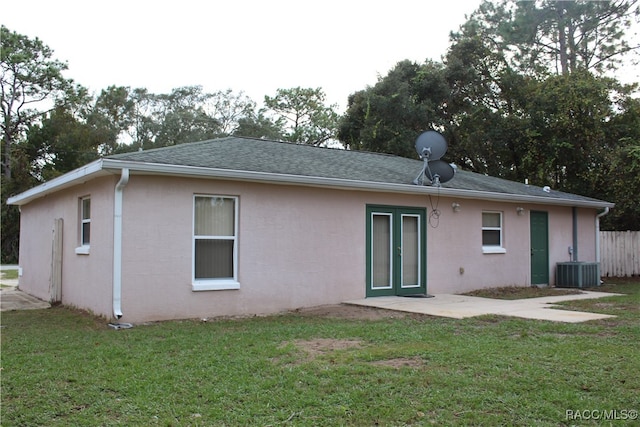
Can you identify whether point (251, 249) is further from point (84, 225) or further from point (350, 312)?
point (84, 225)

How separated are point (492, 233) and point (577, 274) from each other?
2869mm

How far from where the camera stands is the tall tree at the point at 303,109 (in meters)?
44.8

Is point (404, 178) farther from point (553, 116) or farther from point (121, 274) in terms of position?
point (553, 116)

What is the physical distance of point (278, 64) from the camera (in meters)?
38.3

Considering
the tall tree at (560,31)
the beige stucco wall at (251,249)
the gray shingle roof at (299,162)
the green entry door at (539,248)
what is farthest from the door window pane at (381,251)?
the tall tree at (560,31)

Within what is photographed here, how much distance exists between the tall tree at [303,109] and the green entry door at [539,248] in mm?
30005

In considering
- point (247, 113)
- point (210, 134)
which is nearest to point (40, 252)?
point (210, 134)

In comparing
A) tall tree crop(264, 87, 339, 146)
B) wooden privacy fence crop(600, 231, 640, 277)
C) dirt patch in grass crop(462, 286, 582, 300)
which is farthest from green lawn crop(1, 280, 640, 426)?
tall tree crop(264, 87, 339, 146)

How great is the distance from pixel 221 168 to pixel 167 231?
137 cm

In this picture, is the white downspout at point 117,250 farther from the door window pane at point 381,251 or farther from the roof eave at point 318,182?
the door window pane at point 381,251

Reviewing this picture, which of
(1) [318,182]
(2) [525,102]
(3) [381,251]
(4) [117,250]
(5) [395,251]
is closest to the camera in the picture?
(4) [117,250]

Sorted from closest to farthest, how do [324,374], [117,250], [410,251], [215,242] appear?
[324,374] < [117,250] < [215,242] < [410,251]

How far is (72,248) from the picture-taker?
37.0 feet

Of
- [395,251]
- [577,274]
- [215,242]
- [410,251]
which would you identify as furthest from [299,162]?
[577,274]
